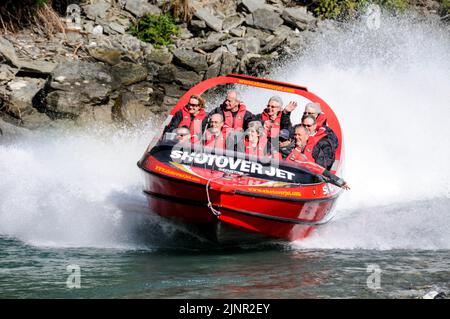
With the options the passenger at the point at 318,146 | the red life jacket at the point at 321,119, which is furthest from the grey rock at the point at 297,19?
the passenger at the point at 318,146

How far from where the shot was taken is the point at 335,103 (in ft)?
48.4

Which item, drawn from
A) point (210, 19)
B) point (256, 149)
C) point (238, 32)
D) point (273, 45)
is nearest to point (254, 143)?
point (256, 149)

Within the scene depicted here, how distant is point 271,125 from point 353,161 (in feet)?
12.9

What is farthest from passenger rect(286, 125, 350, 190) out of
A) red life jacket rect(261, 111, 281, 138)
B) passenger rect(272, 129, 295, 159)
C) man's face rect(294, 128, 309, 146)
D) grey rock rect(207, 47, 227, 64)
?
grey rock rect(207, 47, 227, 64)

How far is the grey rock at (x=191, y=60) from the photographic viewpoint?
715 inches

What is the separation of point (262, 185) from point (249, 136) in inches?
37.2

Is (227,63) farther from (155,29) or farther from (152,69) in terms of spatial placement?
(155,29)

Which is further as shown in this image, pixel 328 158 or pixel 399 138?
pixel 399 138

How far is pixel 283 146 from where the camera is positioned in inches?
367

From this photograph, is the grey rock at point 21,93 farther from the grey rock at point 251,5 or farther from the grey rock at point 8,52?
the grey rock at point 251,5

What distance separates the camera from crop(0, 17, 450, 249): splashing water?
916cm

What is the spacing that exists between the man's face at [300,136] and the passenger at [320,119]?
53cm

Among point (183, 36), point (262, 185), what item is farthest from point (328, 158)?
point (183, 36)
